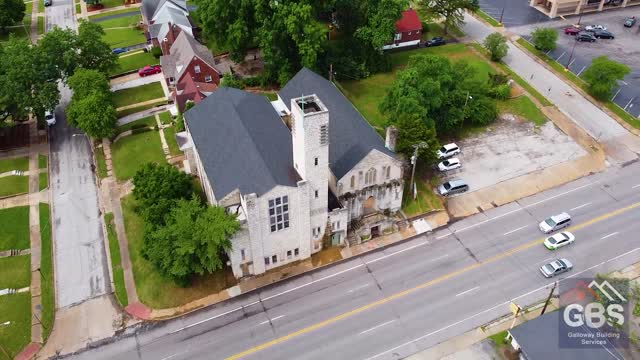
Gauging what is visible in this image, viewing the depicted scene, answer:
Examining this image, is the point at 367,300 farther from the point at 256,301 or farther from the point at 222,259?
the point at 222,259

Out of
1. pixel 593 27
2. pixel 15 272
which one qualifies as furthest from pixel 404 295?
pixel 593 27

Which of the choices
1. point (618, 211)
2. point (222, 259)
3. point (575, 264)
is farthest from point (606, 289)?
point (222, 259)

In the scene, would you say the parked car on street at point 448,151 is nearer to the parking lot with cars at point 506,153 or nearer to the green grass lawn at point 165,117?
the parking lot with cars at point 506,153

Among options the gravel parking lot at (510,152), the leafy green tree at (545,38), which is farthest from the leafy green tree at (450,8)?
the gravel parking lot at (510,152)

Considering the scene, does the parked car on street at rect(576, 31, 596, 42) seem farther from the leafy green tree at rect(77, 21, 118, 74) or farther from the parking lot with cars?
the leafy green tree at rect(77, 21, 118, 74)

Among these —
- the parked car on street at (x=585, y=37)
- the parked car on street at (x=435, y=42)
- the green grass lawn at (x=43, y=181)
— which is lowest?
the green grass lawn at (x=43, y=181)

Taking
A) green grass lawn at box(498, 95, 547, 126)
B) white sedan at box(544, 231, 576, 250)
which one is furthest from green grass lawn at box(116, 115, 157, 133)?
white sedan at box(544, 231, 576, 250)
